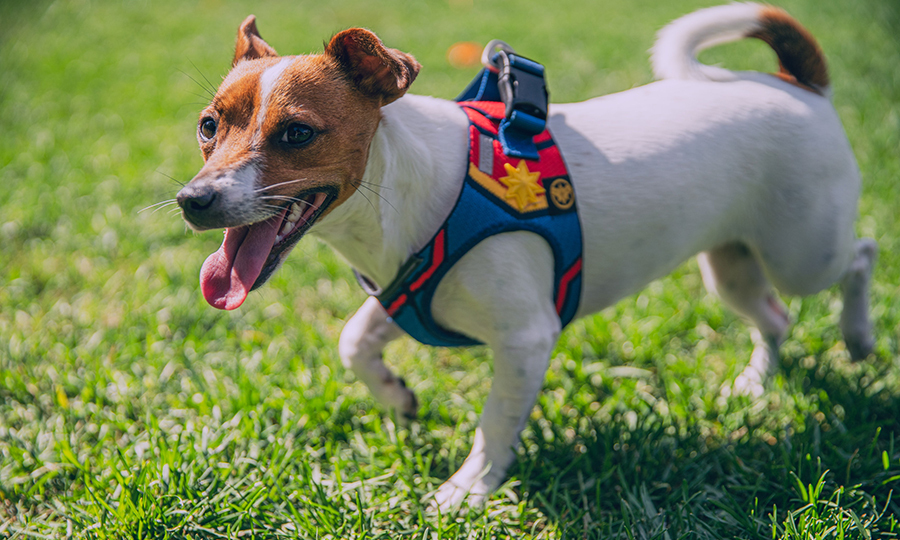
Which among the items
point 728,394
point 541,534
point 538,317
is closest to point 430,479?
point 541,534

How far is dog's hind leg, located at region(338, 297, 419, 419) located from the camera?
2.62 metres

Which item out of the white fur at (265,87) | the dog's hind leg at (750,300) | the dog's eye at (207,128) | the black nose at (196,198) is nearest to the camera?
the black nose at (196,198)

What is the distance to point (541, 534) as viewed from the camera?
235 cm

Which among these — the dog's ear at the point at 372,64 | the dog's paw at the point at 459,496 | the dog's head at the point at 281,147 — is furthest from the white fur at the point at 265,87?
the dog's paw at the point at 459,496

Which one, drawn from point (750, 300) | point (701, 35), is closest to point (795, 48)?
point (701, 35)

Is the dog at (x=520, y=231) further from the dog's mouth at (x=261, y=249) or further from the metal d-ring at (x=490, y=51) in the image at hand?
the metal d-ring at (x=490, y=51)

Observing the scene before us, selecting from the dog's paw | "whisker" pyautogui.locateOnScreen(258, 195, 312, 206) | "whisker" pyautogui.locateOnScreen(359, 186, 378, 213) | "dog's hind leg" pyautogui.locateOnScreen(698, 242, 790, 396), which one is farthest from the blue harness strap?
"dog's hind leg" pyautogui.locateOnScreen(698, 242, 790, 396)

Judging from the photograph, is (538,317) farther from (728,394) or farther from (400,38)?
(400,38)

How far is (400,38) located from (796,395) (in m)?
7.34

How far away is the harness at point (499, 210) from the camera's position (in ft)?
6.99

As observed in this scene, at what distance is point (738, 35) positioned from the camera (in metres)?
2.78

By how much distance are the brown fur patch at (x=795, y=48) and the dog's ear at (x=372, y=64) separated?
64.2 inches

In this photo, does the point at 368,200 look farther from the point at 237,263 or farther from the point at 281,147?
the point at 237,263

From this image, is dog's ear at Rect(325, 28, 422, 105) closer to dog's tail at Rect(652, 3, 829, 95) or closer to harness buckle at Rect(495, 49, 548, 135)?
harness buckle at Rect(495, 49, 548, 135)
